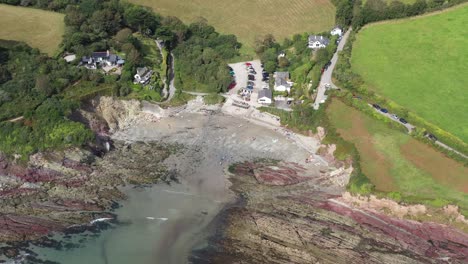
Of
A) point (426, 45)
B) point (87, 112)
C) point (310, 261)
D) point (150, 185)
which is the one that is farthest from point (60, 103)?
point (426, 45)

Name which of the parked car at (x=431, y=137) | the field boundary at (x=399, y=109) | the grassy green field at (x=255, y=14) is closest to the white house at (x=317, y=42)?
the field boundary at (x=399, y=109)

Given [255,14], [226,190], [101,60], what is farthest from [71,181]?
[255,14]

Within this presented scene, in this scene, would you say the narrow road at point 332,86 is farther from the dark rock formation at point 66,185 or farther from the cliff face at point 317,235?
the dark rock formation at point 66,185

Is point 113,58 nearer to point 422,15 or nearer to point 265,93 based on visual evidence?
point 265,93

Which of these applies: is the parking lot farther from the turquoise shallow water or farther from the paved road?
the turquoise shallow water

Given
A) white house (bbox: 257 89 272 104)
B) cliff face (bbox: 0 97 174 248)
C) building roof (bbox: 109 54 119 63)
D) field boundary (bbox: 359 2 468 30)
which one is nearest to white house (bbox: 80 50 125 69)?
building roof (bbox: 109 54 119 63)
